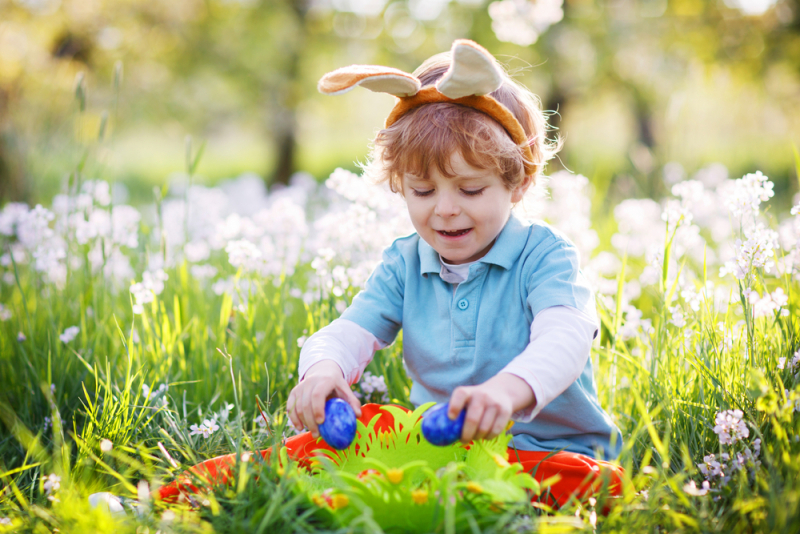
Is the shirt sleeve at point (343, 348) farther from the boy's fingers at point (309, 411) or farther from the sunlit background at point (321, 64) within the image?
the sunlit background at point (321, 64)

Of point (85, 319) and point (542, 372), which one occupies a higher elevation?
point (542, 372)

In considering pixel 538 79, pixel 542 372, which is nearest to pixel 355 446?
pixel 542 372

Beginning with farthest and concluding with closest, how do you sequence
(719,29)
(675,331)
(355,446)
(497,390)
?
(719,29) < (675,331) < (355,446) < (497,390)

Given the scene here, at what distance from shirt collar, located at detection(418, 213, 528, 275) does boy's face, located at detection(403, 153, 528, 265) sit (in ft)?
0.12

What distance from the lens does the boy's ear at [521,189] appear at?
7.12 ft

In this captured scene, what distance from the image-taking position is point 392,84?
6.61 feet

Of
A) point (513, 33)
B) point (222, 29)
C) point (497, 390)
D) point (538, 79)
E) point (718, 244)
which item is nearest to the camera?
point (497, 390)

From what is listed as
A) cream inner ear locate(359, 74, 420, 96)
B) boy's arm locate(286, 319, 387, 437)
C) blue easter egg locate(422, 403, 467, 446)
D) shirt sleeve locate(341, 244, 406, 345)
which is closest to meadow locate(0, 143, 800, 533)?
boy's arm locate(286, 319, 387, 437)

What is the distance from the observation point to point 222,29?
32.9 ft

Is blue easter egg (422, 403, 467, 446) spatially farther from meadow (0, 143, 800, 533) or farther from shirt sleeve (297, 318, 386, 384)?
shirt sleeve (297, 318, 386, 384)

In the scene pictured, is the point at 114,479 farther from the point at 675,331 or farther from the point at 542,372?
the point at 675,331

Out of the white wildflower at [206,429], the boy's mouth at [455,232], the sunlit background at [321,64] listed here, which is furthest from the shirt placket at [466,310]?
the sunlit background at [321,64]

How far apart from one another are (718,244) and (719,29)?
4429 millimetres

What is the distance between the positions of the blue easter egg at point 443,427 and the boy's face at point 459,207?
654 mm
